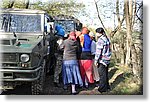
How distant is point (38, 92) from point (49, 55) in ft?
1.54

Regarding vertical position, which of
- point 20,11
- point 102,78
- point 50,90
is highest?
point 20,11

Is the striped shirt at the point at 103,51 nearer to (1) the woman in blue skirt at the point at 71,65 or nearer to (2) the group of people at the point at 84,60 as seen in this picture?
(2) the group of people at the point at 84,60

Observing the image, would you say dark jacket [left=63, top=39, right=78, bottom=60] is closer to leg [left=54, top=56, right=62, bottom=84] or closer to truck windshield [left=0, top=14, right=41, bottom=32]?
leg [left=54, top=56, right=62, bottom=84]

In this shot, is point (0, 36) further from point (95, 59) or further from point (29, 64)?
point (95, 59)

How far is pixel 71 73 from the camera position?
499 cm

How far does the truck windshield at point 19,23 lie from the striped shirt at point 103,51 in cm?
77

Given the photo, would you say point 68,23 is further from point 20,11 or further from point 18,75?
point 18,75

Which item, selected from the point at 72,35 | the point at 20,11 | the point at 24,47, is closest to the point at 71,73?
the point at 72,35

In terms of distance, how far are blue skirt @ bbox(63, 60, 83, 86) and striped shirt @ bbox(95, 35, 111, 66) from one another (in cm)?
28

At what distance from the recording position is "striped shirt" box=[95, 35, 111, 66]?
499 cm

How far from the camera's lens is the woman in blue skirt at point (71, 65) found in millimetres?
4965

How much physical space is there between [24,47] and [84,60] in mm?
785

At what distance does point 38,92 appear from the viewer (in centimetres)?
491

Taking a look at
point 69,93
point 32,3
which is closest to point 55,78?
point 69,93
